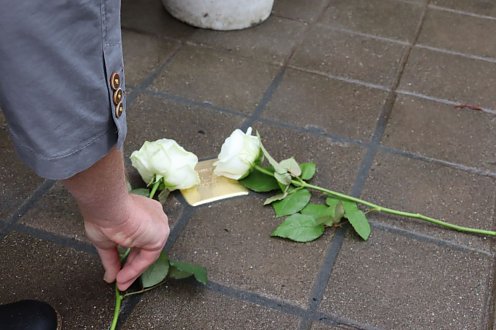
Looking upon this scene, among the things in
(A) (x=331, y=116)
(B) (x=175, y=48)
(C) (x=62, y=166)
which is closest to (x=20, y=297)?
(C) (x=62, y=166)

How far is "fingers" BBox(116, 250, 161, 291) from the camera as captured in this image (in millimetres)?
1104

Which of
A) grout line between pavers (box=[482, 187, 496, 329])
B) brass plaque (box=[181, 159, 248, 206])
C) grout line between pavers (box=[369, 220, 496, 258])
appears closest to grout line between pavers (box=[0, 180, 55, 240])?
brass plaque (box=[181, 159, 248, 206])

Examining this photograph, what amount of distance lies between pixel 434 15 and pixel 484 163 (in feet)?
3.31

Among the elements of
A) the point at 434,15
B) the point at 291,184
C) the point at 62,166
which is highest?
the point at 62,166

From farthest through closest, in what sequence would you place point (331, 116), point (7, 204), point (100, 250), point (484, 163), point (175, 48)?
point (175, 48), point (331, 116), point (484, 163), point (7, 204), point (100, 250)

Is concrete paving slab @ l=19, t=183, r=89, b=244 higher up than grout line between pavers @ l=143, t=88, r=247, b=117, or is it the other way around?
concrete paving slab @ l=19, t=183, r=89, b=244

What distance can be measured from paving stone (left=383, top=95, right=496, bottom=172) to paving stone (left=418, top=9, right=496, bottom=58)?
0.45 m

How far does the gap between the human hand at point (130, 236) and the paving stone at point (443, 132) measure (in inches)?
32.0

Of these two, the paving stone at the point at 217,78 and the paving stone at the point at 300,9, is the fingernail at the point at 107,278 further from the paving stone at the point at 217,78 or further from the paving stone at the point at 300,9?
the paving stone at the point at 300,9

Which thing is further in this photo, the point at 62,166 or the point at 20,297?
the point at 20,297

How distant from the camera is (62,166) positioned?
80 cm

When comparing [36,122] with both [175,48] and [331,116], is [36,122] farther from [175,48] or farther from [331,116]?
[175,48]

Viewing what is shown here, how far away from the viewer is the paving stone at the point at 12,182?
1.39 meters

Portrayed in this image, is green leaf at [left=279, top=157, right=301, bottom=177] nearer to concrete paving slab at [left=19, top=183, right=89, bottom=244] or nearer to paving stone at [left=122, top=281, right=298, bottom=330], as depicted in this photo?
paving stone at [left=122, top=281, right=298, bottom=330]
